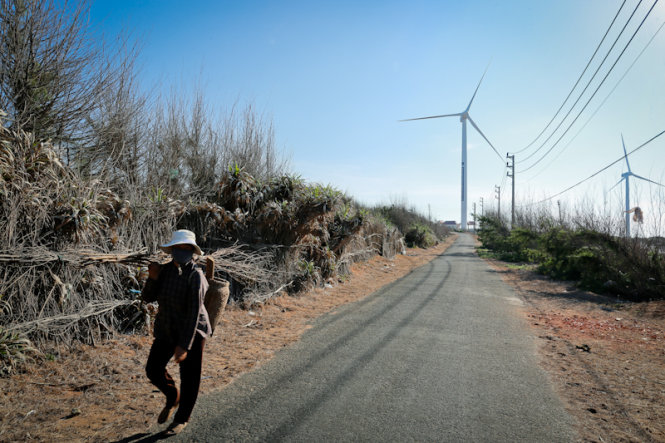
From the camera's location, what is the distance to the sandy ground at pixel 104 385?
3316 millimetres

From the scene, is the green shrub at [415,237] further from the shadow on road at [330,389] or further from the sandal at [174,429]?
the sandal at [174,429]

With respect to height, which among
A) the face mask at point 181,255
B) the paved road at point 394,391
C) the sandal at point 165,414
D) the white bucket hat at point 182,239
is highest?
the white bucket hat at point 182,239

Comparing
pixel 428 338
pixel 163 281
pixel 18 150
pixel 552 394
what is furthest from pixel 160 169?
pixel 552 394

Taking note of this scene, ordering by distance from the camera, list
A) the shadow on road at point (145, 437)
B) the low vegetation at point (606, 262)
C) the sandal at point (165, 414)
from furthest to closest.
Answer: the low vegetation at point (606, 262)
the sandal at point (165, 414)
the shadow on road at point (145, 437)

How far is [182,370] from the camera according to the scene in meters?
3.32

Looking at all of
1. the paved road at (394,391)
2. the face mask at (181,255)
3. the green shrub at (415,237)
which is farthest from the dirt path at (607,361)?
the green shrub at (415,237)

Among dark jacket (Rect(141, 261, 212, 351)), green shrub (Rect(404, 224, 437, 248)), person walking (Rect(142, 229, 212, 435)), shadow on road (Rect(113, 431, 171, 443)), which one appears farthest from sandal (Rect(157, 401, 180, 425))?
green shrub (Rect(404, 224, 437, 248))

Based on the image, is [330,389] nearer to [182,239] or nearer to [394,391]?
[394,391]

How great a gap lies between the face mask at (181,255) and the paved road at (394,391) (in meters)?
1.56

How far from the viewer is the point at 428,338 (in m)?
6.55

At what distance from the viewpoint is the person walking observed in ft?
10.6

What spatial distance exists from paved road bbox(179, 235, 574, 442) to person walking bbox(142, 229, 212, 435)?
1.24ft

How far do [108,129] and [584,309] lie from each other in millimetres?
12852

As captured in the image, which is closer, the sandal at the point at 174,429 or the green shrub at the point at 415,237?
the sandal at the point at 174,429
